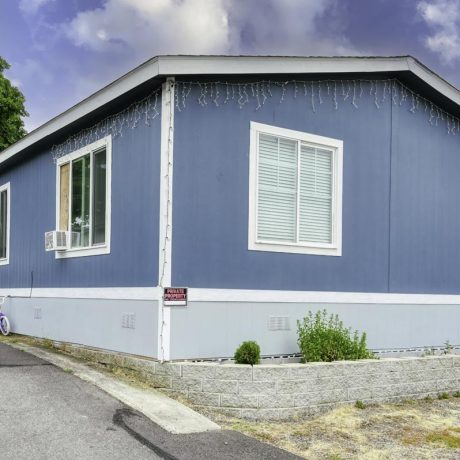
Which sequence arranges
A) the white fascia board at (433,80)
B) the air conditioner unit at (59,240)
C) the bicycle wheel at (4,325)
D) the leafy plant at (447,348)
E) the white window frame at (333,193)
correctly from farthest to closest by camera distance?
the bicycle wheel at (4,325) < the leafy plant at (447,348) < the air conditioner unit at (59,240) < the white fascia board at (433,80) < the white window frame at (333,193)

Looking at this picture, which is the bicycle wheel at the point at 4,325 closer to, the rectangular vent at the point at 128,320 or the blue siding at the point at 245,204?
the rectangular vent at the point at 128,320

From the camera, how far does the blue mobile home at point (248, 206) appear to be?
7207 mm

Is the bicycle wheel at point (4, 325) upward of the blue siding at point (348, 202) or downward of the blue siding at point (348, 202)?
downward

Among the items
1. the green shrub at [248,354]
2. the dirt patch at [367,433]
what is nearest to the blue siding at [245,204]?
the green shrub at [248,354]

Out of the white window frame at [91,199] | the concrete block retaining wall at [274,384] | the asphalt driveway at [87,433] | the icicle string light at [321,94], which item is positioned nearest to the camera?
the asphalt driveway at [87,433]

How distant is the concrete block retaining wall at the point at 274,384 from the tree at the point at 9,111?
60.9 feet

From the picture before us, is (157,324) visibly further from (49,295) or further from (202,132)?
(49,295)

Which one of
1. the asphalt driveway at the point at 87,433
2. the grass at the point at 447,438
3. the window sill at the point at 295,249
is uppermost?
the window sill at the point at 295,249

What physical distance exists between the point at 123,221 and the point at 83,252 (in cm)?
126

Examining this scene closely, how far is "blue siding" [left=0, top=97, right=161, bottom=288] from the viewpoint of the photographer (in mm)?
7348

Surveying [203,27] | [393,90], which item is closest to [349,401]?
[393,90]

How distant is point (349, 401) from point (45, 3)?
11236 mm

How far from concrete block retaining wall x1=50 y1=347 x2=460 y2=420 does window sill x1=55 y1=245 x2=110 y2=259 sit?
4.76 feet

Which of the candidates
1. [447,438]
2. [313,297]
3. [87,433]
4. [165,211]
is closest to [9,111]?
[165,211]
